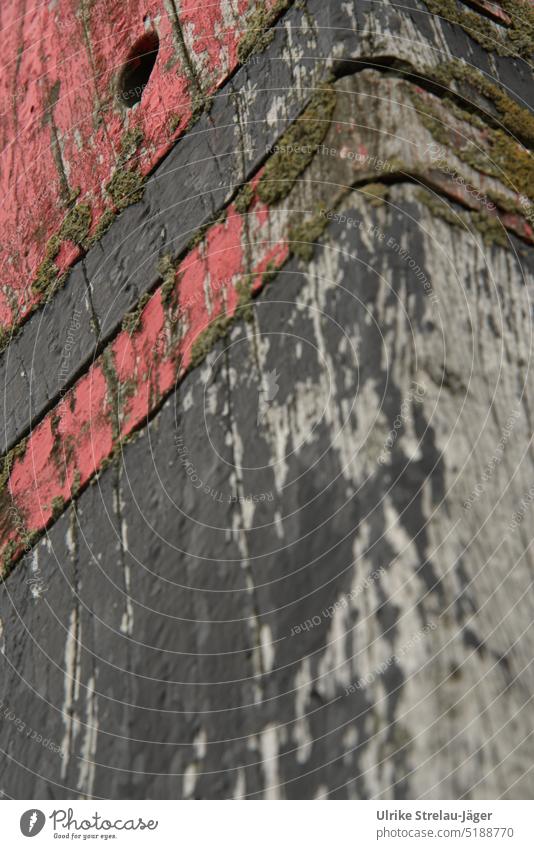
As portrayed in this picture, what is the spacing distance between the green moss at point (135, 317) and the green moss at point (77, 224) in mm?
231

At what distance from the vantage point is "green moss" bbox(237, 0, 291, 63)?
1148 mm

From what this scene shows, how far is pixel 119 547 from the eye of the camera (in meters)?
1.03

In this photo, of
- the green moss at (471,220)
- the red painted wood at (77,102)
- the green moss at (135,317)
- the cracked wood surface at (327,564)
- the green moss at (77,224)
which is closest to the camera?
the cracked wood surface at (327,564)

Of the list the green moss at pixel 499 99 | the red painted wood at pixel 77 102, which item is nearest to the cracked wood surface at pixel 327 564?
the green moss at pixel 499 99

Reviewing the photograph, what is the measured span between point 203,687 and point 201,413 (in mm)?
272

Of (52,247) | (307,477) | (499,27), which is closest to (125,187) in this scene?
(52,247)

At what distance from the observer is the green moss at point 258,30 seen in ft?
3.77

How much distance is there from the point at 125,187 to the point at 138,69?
0.83ft

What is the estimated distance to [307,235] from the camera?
960 millimetres

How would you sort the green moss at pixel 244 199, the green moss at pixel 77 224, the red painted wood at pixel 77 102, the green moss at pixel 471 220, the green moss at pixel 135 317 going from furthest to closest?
1. the green moss at pixel 77 224
2. the red painted wood at pixel 77 102
3. the green moss at pixel 135 317
4. the green moss at pixel 244 199
5. the green moss at pixel 471 220

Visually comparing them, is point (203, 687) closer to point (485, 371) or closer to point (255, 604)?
point (255, 604)

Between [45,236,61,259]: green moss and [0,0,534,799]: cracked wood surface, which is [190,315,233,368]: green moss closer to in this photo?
[0,0,534,799]: cracked wood surface

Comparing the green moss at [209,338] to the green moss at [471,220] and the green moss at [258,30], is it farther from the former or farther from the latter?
the green moss at [258,30]
